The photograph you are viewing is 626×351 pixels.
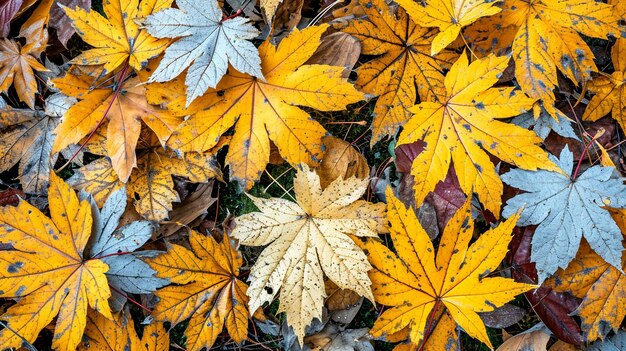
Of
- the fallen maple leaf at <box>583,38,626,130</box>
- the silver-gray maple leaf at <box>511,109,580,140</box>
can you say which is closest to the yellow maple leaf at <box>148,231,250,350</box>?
the silver-gray maple leaf at <box>511,109,580,140</box>

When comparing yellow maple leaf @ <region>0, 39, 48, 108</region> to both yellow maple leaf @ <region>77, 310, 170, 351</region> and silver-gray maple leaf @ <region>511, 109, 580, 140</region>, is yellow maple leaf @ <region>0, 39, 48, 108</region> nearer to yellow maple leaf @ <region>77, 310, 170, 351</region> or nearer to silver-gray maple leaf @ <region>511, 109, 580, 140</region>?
yellow maple leaf @ <region>77, 310, 170, 351</region>

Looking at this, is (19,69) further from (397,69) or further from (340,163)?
(397,69)

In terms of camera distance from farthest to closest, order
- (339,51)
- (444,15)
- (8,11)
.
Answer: (8,11) < (339,51) < (444,15)

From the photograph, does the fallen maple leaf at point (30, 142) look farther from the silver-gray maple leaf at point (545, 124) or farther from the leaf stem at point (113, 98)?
the silver-gray maple leaf at point (545, 124)

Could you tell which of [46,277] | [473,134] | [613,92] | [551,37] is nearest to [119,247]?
[46,277]

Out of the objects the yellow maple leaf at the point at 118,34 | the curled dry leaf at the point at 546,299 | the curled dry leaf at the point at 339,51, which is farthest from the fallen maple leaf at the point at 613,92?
the yellow maple leaf at the point at 118,34
